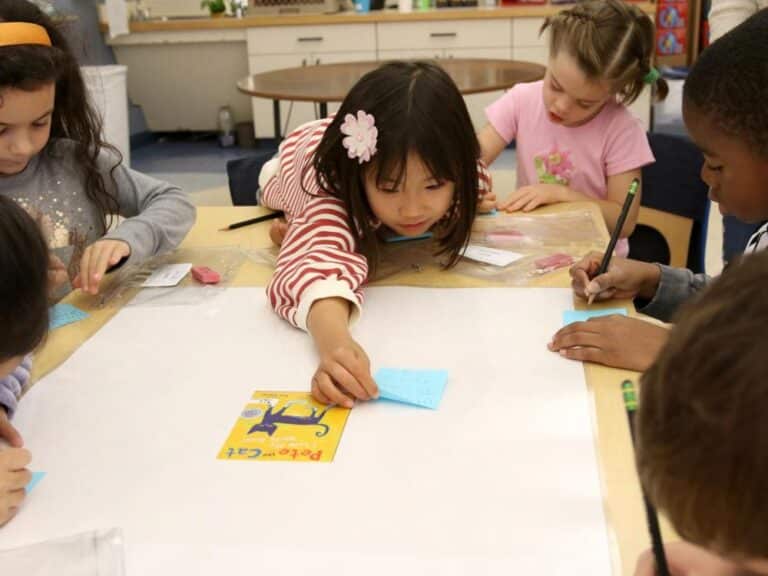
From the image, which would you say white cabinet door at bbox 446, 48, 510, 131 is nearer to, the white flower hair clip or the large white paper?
the white flower hair clip

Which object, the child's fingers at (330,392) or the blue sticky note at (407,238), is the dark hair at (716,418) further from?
the blue sticky note at (407,238)

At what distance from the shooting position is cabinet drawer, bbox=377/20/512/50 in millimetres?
4109

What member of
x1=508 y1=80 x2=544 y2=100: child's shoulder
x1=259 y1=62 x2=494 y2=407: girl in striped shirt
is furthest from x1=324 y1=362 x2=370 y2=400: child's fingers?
x1=508 y1=80 x2=544 y2=100: child's shoulder

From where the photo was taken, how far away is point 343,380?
32.8 inches

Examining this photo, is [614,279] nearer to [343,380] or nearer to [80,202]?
[343,380]

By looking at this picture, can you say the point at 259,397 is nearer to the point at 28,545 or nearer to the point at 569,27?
the point at 28,545

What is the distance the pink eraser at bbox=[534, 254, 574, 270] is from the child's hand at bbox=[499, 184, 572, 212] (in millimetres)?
270

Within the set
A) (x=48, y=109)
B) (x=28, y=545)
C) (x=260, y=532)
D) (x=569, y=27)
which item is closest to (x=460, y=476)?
(x=260, y=532)

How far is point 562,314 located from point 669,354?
0.65m

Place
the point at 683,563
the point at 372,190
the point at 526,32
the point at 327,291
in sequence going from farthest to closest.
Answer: the point at 526,32, the point at 372,190, the point at 327,291, the point at 683,563

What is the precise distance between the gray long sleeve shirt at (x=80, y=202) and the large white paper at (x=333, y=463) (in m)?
0.28

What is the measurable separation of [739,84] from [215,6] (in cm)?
400

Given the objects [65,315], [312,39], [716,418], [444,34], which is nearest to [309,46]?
[312,39]

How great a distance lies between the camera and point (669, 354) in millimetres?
367
